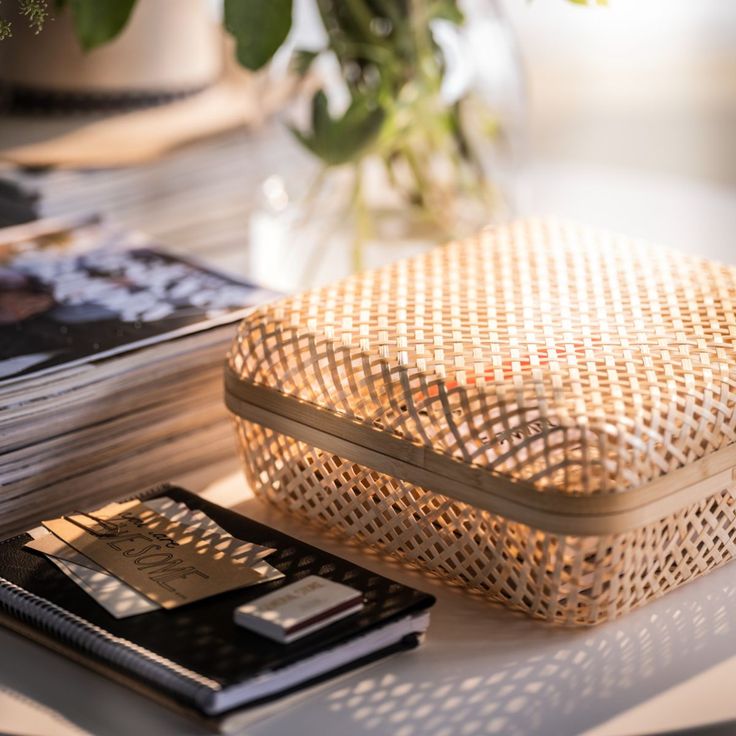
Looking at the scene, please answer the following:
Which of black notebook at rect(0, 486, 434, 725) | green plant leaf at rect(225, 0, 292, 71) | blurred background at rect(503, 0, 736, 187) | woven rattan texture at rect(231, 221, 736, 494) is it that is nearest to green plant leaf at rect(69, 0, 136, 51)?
green plant leaf at rect(225, 0, 292, 71)

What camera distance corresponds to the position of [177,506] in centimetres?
69

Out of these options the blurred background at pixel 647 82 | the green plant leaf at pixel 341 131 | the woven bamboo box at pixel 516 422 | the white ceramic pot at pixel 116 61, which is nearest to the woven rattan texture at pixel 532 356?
the woven bamboo box at pixel 516 422

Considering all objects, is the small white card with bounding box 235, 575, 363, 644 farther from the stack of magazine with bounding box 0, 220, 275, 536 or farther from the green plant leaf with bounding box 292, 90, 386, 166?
the green plant leaf with bounding box 292, 90, 386, 166

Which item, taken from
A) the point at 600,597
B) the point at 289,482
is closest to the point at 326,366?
the point at 289,482

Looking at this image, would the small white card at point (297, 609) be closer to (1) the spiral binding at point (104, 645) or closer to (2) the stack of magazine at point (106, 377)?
(1) the spiral binding at point (104, 645)

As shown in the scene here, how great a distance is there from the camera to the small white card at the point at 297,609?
55cm

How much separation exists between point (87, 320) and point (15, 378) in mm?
96

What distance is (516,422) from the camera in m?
0.58

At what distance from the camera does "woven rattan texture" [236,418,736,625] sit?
58cm

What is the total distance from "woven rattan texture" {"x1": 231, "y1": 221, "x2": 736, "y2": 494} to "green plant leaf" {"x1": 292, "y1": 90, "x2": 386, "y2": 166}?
0.46 ft

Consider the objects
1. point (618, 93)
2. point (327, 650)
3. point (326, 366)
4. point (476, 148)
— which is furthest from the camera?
point (618, 93)

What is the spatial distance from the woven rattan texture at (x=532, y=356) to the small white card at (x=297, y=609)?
8 centimetres

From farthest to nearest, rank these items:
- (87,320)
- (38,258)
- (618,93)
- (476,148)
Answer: (618,93), (476,148), (38,258), (87,320)

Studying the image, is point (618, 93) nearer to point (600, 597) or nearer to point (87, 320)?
point (87, 320)
